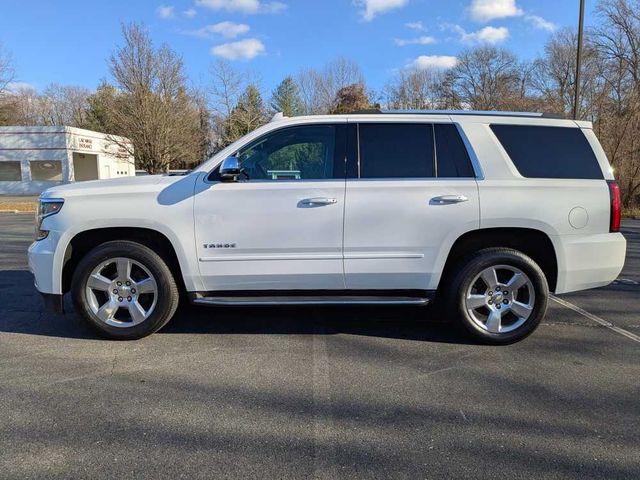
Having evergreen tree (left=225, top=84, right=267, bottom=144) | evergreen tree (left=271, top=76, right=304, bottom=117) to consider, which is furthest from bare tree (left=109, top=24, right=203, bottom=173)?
evergreen tree (left=271, top=76, right=304, bottom=117)

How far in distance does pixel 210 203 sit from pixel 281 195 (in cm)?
62

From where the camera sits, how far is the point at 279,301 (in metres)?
4.21

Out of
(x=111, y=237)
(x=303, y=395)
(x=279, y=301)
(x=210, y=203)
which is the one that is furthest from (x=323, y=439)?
(x=111, y=237)

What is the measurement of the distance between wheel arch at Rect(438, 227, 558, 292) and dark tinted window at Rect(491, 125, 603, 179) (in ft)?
1.77

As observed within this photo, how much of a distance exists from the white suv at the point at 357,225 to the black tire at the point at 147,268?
13mm

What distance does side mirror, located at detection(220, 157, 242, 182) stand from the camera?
13.2 feet

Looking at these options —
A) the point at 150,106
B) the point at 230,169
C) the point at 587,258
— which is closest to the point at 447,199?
the point at 587,258

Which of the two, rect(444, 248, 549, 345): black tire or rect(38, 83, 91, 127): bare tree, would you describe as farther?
rect(38, 83, 91, 127): bare tree

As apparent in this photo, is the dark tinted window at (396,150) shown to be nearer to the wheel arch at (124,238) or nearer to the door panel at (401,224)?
the door panel at (401,224)

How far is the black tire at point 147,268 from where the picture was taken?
13.7 feet

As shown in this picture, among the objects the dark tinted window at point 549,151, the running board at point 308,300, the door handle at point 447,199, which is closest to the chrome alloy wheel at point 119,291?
the running board at point 308,300

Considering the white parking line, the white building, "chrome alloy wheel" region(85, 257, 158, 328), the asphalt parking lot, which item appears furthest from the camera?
the white building

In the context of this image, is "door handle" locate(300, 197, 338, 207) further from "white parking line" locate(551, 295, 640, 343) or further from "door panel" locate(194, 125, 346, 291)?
"white parking line" locate(551, 295, 640, 343)

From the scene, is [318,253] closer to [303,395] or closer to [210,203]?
[210,203]
